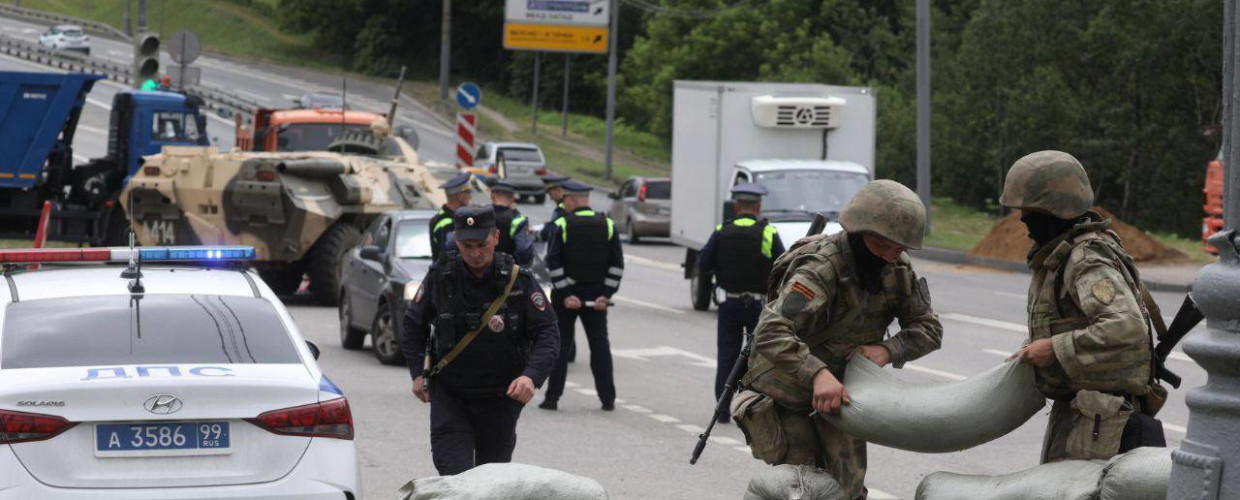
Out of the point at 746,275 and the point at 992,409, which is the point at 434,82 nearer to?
the point at 746,275

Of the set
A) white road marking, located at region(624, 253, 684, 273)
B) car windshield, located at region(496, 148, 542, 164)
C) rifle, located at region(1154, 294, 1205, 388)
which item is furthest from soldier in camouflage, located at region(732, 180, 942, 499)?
car windshield, located at region(496, 148, 542, 164)

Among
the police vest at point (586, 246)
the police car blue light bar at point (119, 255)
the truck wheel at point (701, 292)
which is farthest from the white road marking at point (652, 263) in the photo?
the police car blue light bar at point (119, 255)

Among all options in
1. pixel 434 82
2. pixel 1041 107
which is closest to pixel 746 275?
pixel 1041 107

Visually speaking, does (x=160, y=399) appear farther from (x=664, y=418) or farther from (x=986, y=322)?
(x=986, y=322)

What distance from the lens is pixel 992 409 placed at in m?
5.42

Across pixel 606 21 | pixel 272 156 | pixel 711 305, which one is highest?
pixel 606 21

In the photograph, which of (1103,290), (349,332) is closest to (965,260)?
(349,332)

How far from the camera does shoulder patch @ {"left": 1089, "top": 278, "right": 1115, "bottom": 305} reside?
5.30 meters

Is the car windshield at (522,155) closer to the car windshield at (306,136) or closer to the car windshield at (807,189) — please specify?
the car windshield at (306,136)

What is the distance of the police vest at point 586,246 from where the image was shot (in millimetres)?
13016

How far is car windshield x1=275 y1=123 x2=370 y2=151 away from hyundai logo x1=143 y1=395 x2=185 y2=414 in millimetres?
19650

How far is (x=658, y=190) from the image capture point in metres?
35.7

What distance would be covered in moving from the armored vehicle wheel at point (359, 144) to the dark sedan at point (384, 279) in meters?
6.78

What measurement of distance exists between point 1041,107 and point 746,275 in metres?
31.9
